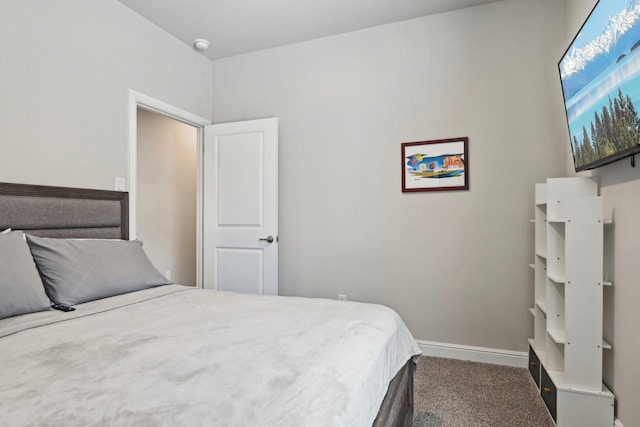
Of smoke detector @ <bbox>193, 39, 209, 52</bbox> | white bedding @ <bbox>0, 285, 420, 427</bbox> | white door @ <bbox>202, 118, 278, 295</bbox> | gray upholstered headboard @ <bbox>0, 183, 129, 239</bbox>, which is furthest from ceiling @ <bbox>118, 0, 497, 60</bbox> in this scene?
white bedding @ <bbox>0, 285, 420, 427</bbox>

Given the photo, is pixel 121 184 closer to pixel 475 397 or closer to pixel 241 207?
pixel 241 207

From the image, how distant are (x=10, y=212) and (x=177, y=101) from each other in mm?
1725

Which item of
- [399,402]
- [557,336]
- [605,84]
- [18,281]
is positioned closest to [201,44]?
[18,281]

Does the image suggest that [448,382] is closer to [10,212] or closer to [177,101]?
[10,212]

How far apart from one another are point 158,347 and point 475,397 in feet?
6.42

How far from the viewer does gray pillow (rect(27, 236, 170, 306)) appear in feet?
5.89

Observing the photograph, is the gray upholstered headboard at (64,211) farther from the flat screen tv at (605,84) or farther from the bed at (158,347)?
the flat screen tv at (605,84)

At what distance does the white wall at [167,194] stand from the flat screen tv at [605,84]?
345 cm

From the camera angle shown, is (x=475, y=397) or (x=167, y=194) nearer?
(x=475, y=397)

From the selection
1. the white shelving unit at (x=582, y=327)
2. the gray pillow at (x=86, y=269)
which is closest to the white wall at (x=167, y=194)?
the gray pillow at (x=86, y=269)

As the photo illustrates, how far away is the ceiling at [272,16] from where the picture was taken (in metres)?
2.80

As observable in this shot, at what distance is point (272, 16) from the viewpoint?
298 cm

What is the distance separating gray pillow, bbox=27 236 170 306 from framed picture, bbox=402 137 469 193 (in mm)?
2126

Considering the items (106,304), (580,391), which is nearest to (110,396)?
(106,304)
